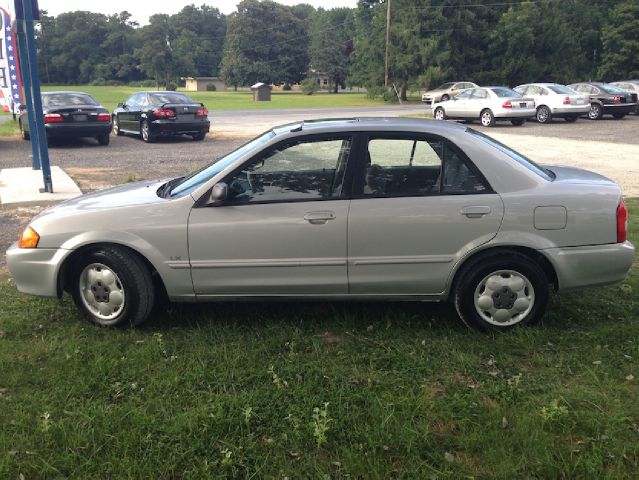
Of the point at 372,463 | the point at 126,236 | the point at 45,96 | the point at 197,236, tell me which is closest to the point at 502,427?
the point at 372,463

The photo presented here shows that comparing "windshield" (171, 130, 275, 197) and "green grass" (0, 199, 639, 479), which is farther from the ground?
"windshield" (171, 130, 275, 197)

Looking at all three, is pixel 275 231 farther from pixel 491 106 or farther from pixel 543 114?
pixel 543 114

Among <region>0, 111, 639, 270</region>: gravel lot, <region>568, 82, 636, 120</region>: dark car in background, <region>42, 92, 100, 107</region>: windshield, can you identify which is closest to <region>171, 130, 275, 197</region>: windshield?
<region>0, 111, 639, 270</region>: gravel lot

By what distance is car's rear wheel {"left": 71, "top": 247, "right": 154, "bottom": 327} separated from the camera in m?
4.29

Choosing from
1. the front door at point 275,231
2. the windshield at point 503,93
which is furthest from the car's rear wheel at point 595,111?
the front door at point 275,231

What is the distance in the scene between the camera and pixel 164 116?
17.8m

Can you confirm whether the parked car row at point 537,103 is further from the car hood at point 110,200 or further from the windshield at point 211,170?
the car hood at point 110,200

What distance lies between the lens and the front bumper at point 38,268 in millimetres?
4340

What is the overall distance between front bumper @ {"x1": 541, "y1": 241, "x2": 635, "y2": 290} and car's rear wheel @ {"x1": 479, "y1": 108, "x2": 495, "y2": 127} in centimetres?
1971

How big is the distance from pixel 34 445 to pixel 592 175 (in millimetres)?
4285

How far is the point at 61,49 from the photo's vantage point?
3974 inches

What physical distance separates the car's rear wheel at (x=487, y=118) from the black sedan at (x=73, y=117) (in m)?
13.9

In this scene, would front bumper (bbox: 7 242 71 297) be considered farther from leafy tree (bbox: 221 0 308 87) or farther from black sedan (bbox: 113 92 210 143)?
leafy tree (bbox: 221 0 308 87)

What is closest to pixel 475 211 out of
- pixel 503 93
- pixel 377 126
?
pixel 377 126
